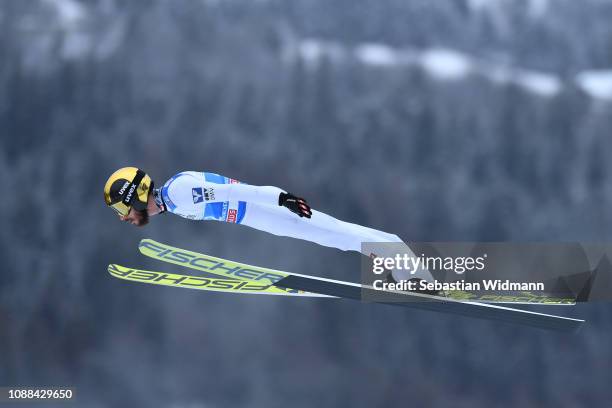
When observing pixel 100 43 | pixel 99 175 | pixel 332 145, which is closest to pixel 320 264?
pixel 332 145

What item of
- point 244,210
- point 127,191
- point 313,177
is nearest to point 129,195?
point 127,191

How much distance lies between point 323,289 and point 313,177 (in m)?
2.99

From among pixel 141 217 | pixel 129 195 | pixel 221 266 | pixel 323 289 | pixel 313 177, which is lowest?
pixel 323 289

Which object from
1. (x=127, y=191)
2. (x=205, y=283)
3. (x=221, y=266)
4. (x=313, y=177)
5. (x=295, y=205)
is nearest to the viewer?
(x=295, y=205)

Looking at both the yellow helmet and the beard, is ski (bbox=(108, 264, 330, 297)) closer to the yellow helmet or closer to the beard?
the beard

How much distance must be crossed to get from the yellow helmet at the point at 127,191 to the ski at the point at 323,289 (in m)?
1.30

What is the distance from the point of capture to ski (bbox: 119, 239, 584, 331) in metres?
6.66

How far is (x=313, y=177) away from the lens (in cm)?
969

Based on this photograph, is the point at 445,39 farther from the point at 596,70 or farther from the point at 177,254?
the point at 177,254

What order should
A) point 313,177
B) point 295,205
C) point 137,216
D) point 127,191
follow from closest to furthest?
point 295,205, point 127,191, point 137,216, point 313,177

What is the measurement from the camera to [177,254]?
310 inches

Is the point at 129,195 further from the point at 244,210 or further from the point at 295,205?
the point at 295,205

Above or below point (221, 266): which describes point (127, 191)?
above

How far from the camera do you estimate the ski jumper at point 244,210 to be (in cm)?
644
